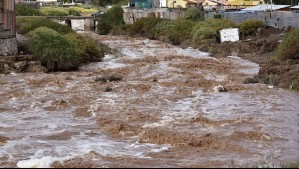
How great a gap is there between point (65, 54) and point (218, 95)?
12043 mm

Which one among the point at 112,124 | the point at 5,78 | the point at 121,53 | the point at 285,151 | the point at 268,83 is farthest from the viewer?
the point at 121,53

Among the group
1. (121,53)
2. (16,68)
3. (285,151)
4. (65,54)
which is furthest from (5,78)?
(285,151)

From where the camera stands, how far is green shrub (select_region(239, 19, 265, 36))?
47359 millimetres

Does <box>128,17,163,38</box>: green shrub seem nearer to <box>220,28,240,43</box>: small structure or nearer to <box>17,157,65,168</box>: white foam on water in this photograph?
<box>220,28,240,43</box>: small structure

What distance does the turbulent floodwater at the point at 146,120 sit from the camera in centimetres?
1385

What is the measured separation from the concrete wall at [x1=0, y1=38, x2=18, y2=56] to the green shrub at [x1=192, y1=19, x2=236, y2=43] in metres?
20.8

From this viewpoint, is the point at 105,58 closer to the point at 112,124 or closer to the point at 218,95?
the point at 218,95

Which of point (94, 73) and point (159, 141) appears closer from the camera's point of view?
A: point (159, 141)

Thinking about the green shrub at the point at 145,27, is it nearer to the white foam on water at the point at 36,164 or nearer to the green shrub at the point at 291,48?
the green shrub at the point at 291,48

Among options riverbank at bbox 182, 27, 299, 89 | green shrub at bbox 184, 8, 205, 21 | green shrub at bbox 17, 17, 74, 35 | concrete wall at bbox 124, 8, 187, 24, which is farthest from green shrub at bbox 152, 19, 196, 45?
green shrub at bbox 17, 17, 74, 35

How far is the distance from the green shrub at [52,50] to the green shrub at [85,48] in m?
1.11

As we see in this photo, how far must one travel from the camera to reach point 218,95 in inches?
942

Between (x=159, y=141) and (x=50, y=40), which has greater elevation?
(x=50, y=40)

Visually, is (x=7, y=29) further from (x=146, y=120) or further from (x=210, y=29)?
(x=210, y=29)
